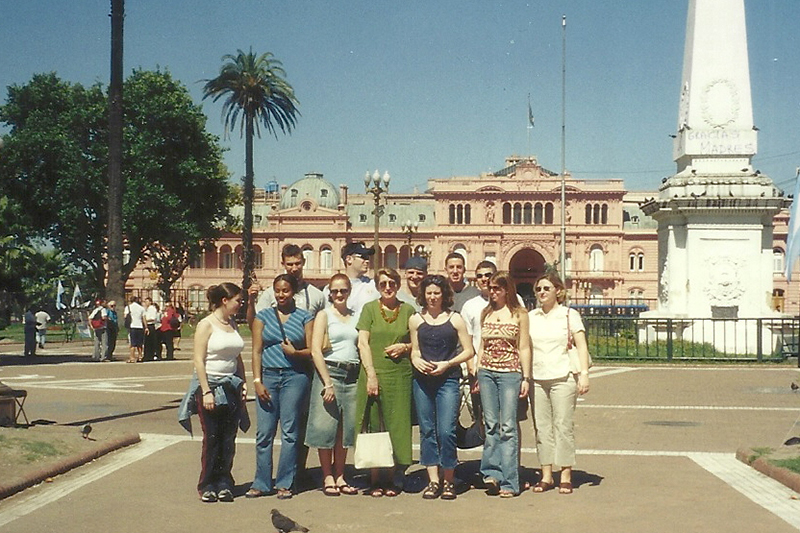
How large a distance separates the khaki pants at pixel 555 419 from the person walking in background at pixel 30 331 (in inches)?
852

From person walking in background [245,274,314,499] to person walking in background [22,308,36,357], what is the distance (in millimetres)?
20998

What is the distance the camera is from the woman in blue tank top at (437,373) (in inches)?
317

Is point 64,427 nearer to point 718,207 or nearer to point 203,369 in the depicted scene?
point 203,369

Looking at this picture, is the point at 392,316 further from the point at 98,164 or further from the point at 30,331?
the point at 98,164

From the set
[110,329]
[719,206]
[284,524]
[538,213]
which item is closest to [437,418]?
[284,524]

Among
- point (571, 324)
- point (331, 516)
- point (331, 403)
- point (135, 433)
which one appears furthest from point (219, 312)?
point (135, 433)

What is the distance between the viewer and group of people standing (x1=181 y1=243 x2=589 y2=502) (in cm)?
803

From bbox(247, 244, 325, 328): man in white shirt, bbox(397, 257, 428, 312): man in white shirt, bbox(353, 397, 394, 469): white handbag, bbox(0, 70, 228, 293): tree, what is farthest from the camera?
bbox(0, 70, 228, 293): tree

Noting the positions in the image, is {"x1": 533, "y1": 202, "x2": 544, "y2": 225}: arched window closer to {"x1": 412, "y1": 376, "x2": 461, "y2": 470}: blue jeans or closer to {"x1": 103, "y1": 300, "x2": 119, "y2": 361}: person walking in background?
{"x1": 103, "y1": 300, "x2": 119, "y2": 361}: person walking in background

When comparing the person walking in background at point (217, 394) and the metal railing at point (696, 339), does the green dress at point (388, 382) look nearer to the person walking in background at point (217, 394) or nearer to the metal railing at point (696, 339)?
the person walking in background at point (217, 394)

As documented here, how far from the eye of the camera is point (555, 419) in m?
8.38

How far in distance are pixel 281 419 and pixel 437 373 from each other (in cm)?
121

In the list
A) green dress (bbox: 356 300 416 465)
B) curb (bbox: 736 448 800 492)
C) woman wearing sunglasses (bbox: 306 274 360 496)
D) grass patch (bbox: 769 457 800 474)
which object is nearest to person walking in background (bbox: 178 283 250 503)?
woman wearing sunglasses (bbox: 306 274 360 496)

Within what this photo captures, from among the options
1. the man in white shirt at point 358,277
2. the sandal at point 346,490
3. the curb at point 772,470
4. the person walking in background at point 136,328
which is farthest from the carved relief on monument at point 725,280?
the sandal at point 346,490
